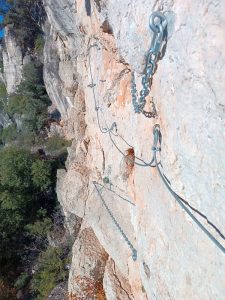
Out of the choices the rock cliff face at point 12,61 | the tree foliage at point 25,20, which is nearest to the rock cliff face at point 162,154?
the tree foliage at point 25,20

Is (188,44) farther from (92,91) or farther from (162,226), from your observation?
(92,91)

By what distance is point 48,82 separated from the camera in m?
19.0

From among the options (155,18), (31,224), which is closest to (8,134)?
(31,224)

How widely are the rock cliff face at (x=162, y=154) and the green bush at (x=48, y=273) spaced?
3781 mm

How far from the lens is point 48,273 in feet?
40.4

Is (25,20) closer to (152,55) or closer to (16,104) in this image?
(16,104)

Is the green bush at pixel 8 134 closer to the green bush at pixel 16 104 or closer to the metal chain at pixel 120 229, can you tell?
the green bush at pixel 16 104

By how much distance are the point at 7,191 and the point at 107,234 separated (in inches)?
356

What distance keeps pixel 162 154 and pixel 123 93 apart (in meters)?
2.12

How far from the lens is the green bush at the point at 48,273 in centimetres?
1184

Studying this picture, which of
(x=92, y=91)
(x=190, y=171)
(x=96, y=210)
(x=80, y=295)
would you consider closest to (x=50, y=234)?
(x=80, y=295)

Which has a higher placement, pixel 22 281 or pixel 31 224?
pixel 31 224

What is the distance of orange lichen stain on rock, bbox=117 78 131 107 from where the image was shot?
5230 mm

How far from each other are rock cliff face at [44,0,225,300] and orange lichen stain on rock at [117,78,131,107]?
0.02 metres
